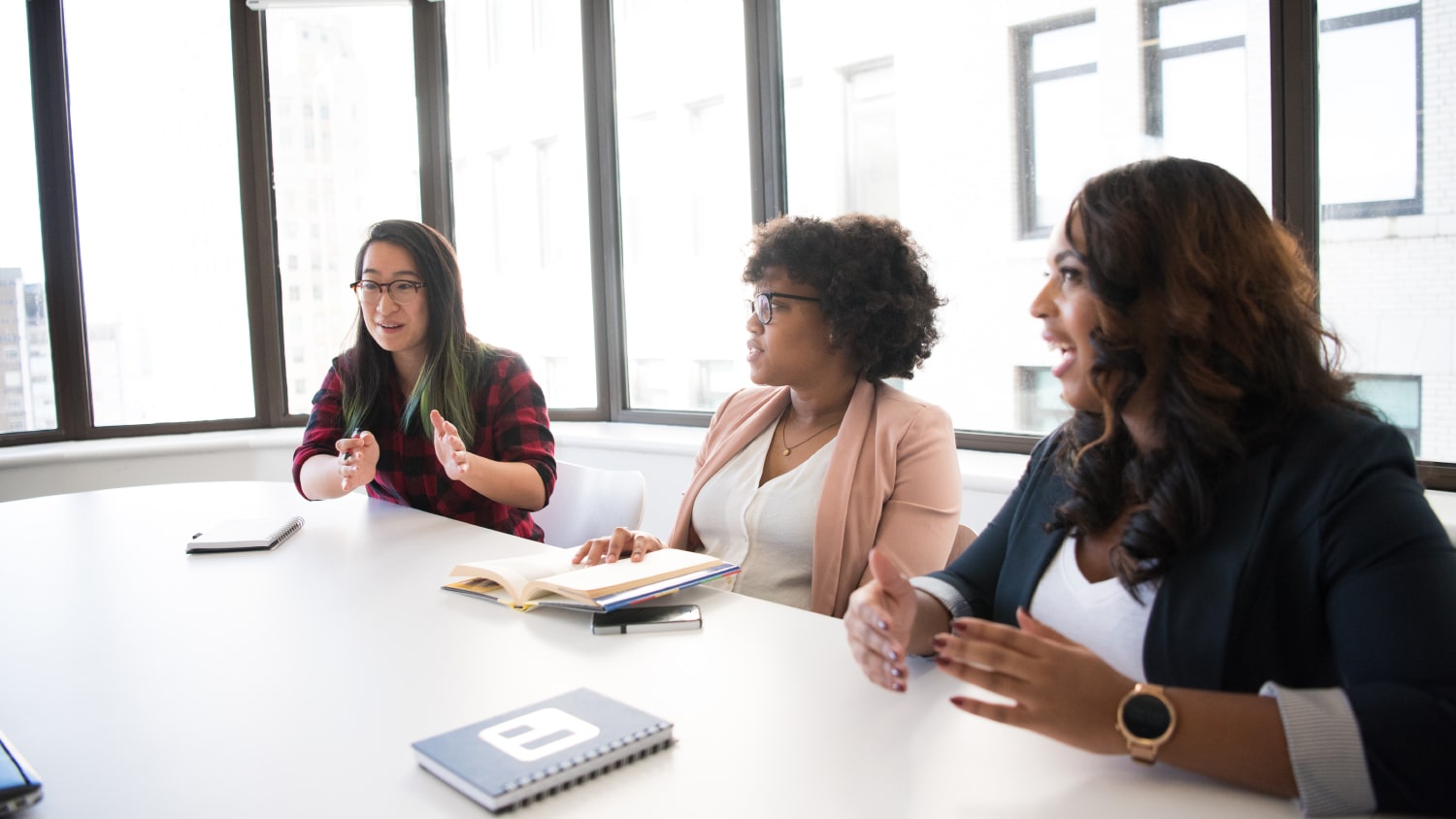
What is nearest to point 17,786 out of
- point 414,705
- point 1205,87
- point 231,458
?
point 414,705

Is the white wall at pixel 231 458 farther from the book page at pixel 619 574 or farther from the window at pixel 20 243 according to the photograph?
the book page at pixel 619 574

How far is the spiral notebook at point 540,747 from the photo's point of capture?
0.87 meters

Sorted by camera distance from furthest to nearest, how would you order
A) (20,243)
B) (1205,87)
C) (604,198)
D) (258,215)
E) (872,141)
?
(258,215) < (604,198) < (20,243) < (872,141) < (1205,87)

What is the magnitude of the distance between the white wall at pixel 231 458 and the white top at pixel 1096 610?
1899mm

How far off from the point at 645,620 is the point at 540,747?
45cm

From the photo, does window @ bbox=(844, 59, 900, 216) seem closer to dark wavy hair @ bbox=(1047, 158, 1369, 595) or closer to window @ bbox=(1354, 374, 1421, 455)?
window @ bbox=(1354, 374, 1421, 455)

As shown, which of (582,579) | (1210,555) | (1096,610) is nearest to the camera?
(1210,555)

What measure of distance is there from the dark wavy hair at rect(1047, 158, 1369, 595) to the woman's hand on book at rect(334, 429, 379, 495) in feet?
5.60

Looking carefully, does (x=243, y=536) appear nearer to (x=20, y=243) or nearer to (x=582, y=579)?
(x=582, y=579)

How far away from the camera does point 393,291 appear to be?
2.48m

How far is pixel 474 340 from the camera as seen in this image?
101 inches

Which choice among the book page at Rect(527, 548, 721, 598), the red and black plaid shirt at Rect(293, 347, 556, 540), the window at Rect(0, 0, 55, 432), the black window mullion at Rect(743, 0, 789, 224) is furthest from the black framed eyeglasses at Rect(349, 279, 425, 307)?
the window at Rect(0, 0, 55, 432)

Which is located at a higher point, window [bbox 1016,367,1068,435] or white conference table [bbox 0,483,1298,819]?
window [bbox 1016,367,1068,435]

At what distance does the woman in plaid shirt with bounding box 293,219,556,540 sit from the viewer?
2.42m
